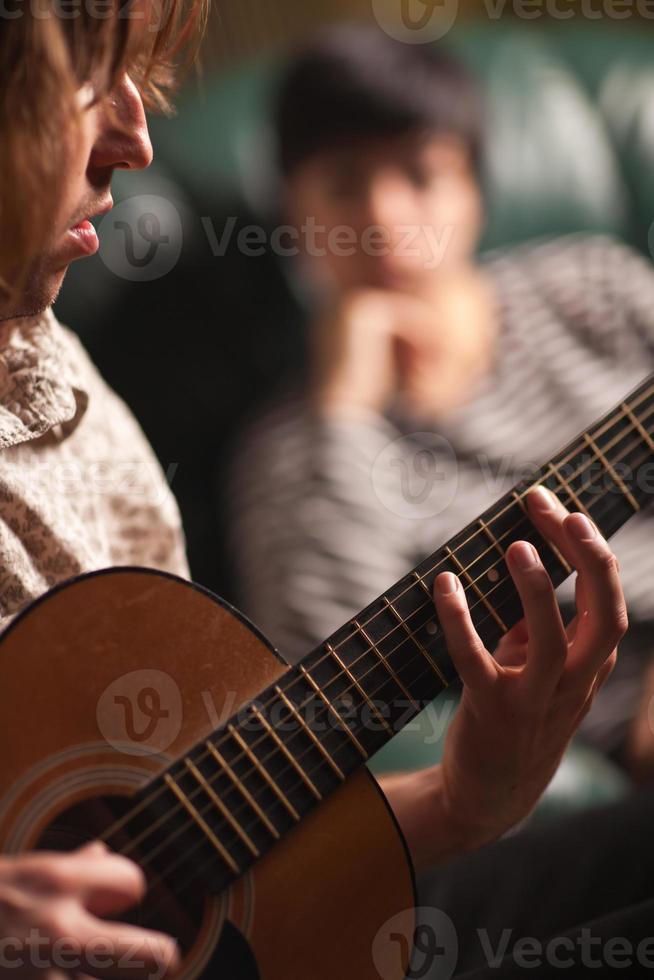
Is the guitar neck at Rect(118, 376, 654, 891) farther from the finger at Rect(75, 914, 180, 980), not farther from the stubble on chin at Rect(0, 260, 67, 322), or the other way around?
the stubble on chin at Rect(0, 260, 67, 322)

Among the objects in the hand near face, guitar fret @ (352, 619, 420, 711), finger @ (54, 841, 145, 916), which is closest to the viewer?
finger @ (54, 841, 145, 916)

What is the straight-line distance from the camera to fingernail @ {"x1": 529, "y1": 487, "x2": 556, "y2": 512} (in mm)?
587

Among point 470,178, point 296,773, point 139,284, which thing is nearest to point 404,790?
point 296,773

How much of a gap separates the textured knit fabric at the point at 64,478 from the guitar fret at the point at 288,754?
6.5 inches

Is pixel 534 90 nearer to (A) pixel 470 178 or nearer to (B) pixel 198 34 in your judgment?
(A) pixel 470 178

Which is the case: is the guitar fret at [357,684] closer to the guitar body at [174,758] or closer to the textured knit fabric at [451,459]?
the guitar body at [174,758]

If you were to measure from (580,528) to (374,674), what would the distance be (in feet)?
0.47
